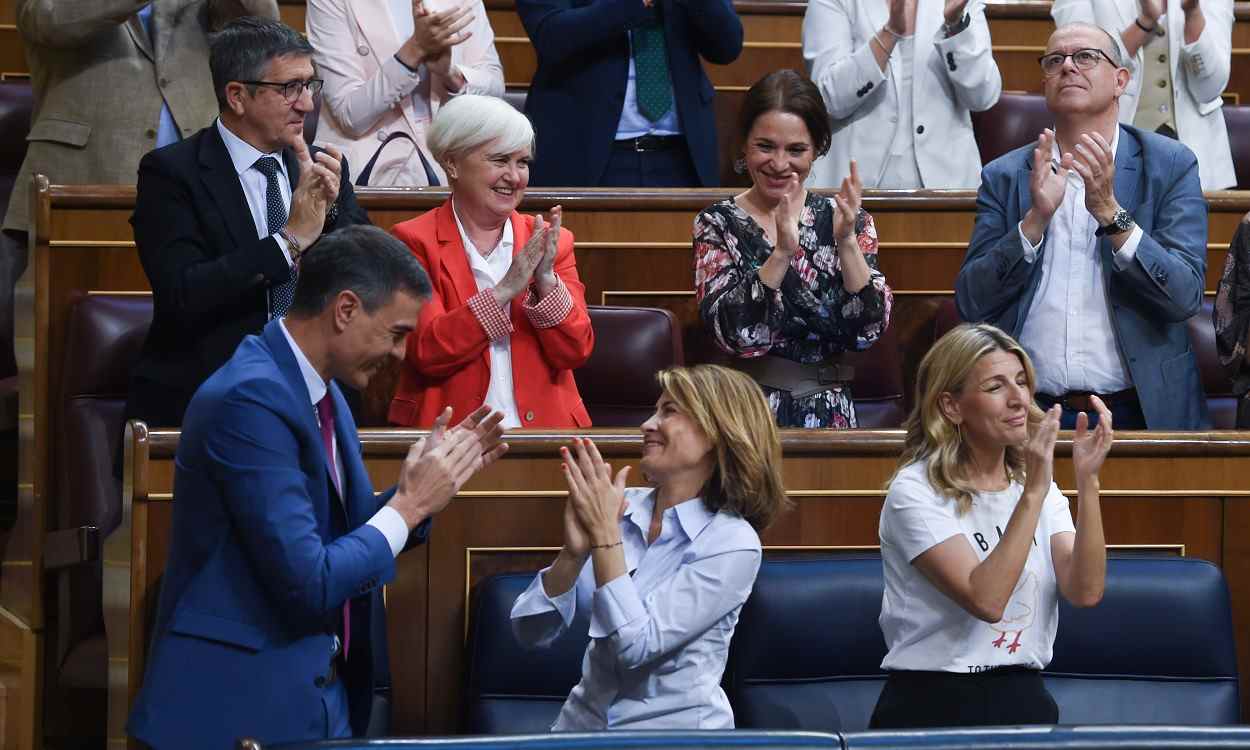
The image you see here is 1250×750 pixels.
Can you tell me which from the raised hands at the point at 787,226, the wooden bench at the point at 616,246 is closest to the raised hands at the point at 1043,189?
the raised hands at the point at 787,226

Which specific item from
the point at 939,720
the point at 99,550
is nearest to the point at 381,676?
the point at 99,550

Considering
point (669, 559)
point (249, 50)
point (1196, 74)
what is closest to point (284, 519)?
point (669, 559)

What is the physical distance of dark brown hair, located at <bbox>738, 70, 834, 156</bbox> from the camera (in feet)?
7.84

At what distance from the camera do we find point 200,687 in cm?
149

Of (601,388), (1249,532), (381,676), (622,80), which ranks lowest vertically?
(381,676)

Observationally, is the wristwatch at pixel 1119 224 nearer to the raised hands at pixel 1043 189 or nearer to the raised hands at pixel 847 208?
the raised hands at pixel 1043 189

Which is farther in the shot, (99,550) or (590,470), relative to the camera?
(99,550)

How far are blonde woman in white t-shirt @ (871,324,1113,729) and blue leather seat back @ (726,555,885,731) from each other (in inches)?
6.7

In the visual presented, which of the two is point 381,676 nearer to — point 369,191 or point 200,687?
point 200,687

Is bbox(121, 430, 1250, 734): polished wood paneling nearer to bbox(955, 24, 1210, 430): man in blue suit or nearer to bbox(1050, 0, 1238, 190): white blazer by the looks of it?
bbox(955, 24, 1210, 430): man in blue suit

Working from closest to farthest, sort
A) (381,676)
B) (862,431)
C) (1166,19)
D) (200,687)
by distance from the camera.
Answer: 1. (200,687)
2. (381,676)
3. (862,431)
4. (1166,19)

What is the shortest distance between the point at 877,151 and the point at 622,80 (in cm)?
46

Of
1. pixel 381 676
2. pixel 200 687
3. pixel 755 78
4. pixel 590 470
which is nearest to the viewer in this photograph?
pixel 200 687

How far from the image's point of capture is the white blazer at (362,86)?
274cm
